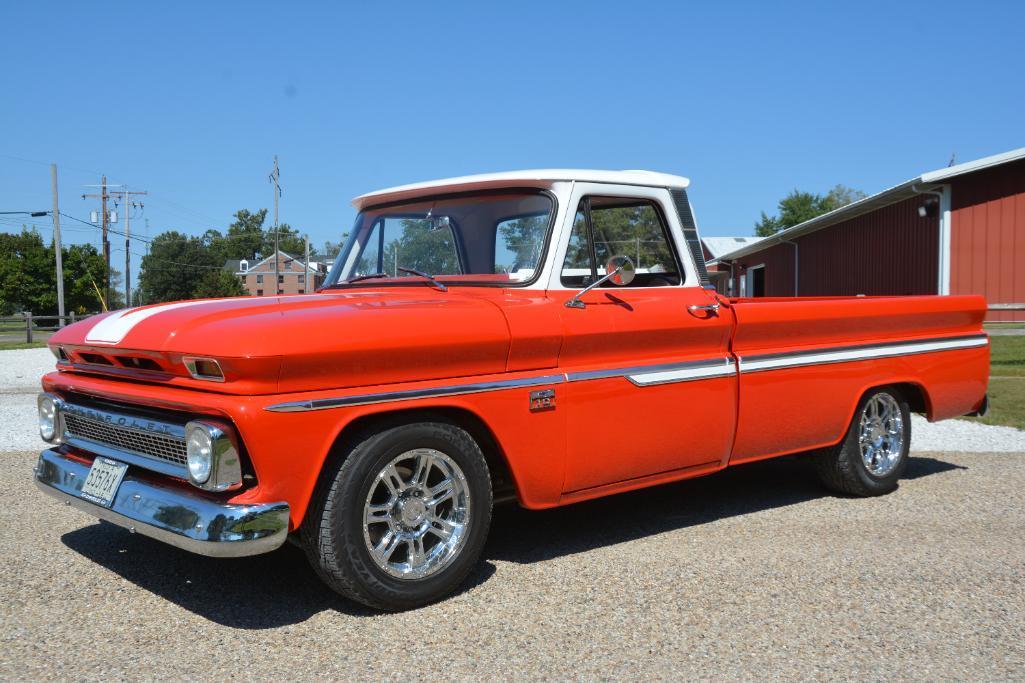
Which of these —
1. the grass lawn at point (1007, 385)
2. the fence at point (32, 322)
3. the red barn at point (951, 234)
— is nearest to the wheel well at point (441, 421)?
the grass lawn at point (1007, 385)

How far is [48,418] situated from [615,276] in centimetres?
271

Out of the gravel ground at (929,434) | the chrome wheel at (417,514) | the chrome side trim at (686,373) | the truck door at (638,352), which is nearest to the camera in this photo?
the chrome wheel at (417,514)

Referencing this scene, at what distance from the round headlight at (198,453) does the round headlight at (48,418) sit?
1274 mm

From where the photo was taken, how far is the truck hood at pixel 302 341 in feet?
10.8

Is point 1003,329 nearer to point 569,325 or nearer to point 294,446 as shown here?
point 569,325

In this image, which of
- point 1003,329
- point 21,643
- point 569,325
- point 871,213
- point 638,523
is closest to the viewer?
point 21,643

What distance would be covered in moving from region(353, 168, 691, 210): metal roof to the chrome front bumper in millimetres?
2042

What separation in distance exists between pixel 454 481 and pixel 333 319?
85 centimetres

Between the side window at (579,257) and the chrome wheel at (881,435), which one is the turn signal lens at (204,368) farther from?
the chrome wheel at (881,435)

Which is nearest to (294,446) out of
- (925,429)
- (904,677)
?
(904,677)

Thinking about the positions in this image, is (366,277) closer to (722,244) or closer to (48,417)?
(48,417)

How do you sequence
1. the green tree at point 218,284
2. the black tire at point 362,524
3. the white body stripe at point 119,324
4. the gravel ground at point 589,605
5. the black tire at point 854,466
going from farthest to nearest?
1. the green tree at point 218,284
2. the black tire at point 854,466
3. the white body stripe at point 119,324
4. the black tire at point 362,524
5. the gravel ground at point 589,605

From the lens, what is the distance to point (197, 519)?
3.28 meters

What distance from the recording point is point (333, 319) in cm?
352
